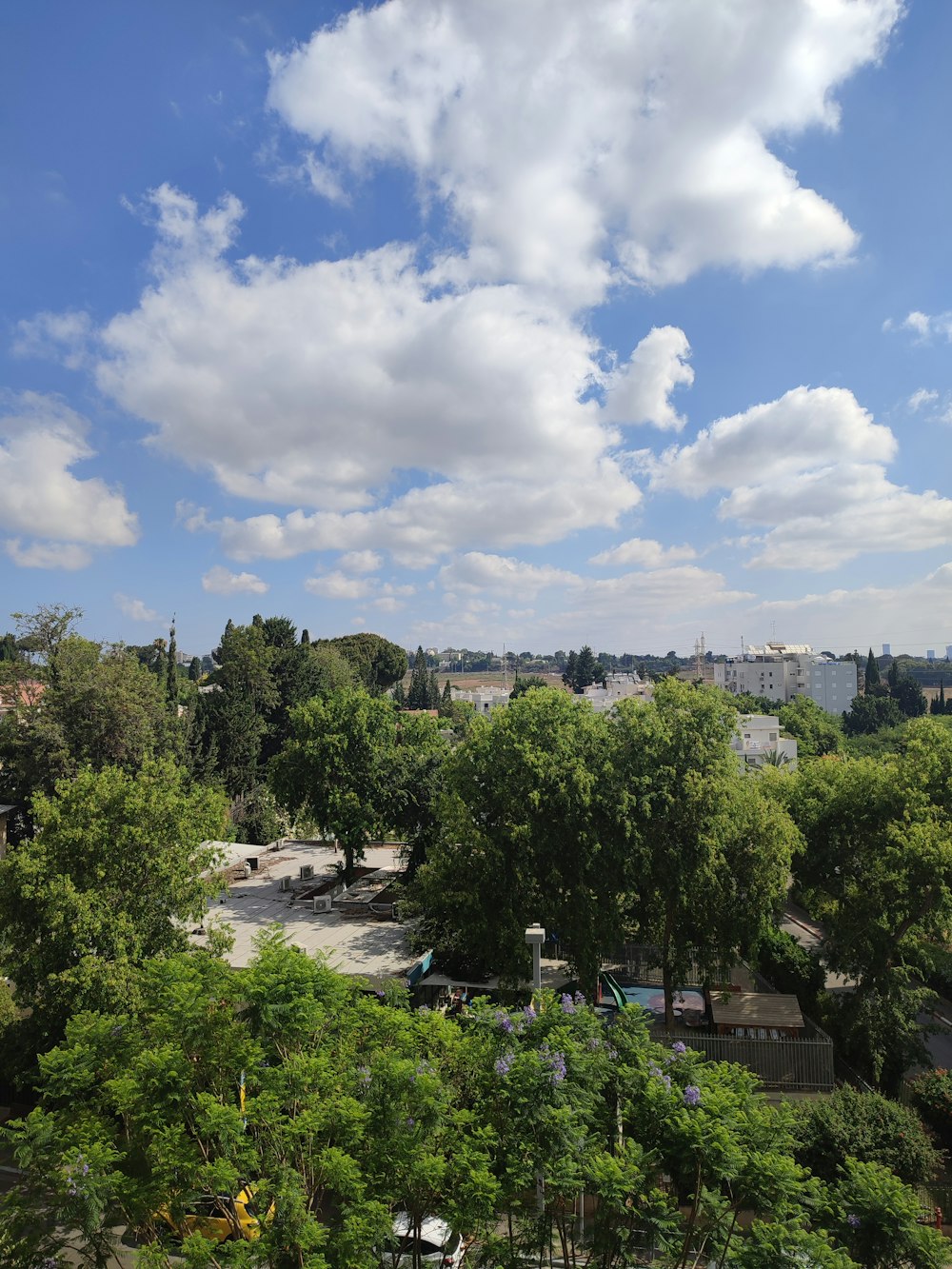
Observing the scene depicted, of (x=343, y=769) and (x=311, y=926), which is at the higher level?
(x=343, y=769)

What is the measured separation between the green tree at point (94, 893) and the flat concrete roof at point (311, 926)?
10.2ft

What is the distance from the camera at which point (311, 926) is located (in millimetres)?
22125

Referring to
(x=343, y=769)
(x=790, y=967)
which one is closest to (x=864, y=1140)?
(x=790, y=967)

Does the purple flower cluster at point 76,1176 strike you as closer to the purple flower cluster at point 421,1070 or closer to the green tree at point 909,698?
the purple flower cluster at point 421,1070

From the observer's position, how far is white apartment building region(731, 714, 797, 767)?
169 ft

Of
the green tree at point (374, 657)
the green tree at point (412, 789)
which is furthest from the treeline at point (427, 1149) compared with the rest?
the green tree at point (374, 657)

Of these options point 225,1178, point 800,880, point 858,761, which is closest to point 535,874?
point 800,880

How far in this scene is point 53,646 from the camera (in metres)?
33.8

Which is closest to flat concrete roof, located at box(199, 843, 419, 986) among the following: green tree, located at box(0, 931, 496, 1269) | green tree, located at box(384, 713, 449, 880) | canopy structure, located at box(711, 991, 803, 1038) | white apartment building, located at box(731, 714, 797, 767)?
green tree, located at box(384, 713, 449, 880)

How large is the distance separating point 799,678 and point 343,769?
360ft

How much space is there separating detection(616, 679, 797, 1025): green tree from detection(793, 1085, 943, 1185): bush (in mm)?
5480

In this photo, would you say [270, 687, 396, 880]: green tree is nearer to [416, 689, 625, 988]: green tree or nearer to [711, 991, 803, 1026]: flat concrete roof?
[416, 689, 625, 988]: green tree

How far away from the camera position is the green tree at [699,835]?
17.2 meters

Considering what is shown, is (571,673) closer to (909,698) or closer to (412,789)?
(909,698)
